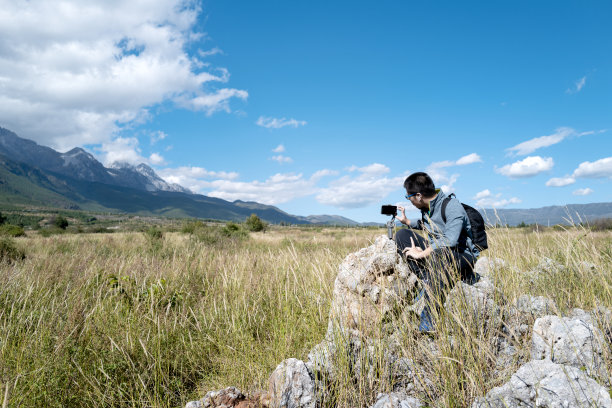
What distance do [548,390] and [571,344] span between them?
0.53m

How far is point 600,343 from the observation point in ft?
6.30

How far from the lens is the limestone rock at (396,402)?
1946 millimetres

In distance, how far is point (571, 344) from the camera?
203 cm

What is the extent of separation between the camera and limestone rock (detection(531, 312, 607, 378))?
199 cm

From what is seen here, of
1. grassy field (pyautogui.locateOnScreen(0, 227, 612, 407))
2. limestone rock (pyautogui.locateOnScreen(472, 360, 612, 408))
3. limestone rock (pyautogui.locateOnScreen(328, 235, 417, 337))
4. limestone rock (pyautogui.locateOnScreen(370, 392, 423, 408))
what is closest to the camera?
limestone rock (pyautogui.locateOnScreen(472, 360, 612, 408))

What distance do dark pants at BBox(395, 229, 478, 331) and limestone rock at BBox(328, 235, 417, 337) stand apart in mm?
210

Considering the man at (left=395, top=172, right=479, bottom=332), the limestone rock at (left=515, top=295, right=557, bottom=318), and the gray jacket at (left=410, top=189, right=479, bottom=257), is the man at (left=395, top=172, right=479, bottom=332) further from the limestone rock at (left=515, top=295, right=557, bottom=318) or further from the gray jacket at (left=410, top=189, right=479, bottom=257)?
the limestone rock at (left=515, top=295, right=557, bottom=318)

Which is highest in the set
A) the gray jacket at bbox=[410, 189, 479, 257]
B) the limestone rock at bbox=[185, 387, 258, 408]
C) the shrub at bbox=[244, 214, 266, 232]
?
the gray jacket at bbox=[410, 189, 479, 257]

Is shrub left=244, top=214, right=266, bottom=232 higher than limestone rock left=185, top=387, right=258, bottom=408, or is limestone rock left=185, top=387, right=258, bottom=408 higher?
limestone rock left=185, top=387, right=258, bottom=408

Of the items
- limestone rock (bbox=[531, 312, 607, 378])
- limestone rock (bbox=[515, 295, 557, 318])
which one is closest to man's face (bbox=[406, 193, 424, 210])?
limestone rock (bbox=[515, 295, 557, 318])

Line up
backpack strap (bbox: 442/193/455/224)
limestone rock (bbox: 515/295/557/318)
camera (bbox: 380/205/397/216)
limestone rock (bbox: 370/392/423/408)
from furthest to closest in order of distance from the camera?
camera (bbox: 380/205/397/216), backpack strap (bbox: 442/193/455/224), limestone rock (bbox: 515/295/557/318), limestone rock (bbox: 370/392/423/408)

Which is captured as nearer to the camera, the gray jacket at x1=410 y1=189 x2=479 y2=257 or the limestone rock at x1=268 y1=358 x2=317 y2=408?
the limestone rock at x1=268 y1=358 x2=317 y2=408

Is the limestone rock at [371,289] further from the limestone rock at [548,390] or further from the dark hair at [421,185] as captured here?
the dark hair at [421,185]

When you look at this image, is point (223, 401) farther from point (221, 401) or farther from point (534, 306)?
point (534, 306)
